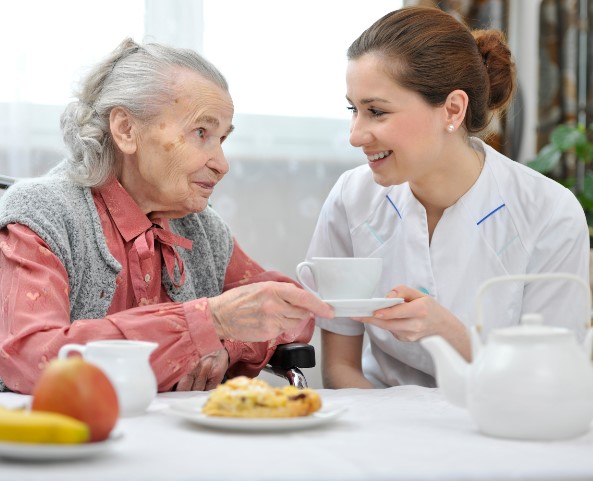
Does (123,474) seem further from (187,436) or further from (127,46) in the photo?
(127,46)

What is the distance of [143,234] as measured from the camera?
1815mm

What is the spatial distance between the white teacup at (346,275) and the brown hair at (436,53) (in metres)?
0.59

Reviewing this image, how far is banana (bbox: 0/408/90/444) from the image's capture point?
844 millimetres

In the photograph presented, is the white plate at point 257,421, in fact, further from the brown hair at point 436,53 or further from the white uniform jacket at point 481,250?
the brown hair at point 436,53

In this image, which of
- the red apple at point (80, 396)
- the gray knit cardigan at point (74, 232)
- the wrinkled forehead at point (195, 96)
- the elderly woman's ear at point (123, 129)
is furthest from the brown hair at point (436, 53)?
the red apple at point (80, 396)

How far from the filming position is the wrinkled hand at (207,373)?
1698 mm

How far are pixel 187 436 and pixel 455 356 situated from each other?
1.14 feet

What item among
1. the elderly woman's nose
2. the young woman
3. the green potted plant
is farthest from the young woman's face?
the green potted plant

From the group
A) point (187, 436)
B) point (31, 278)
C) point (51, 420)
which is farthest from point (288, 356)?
point (51, 420)

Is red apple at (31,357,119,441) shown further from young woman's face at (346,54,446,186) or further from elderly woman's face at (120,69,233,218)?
young woman's face at (346,54,446,186)

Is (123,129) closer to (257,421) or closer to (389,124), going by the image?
(389,124)

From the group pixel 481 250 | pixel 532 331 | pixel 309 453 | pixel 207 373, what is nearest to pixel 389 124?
pixel 481 250

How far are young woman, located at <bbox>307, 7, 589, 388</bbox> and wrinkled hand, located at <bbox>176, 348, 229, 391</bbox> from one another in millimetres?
347

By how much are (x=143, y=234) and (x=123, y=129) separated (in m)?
0.23
